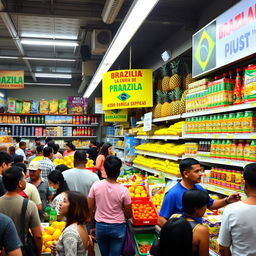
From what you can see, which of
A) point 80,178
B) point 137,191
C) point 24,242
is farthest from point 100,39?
point 24,242

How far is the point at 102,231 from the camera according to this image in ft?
12.8

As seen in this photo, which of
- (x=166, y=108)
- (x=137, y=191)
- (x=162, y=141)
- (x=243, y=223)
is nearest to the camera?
(x=243, y=223)

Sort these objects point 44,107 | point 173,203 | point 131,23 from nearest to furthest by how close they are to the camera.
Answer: point 173,203, point 131,23, point 44,107

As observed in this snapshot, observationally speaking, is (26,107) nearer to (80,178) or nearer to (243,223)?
(80,178)

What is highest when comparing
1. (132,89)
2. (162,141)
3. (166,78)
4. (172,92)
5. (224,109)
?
(166,78)

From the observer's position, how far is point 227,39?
4008mm

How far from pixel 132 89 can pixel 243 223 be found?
5182mm

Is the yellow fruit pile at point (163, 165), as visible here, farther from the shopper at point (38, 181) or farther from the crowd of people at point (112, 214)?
the shopper at point (38, 181)

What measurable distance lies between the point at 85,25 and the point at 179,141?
14.0 ft

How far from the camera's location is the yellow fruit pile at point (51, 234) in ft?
11.8

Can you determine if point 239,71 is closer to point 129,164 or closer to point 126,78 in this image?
point 126,78

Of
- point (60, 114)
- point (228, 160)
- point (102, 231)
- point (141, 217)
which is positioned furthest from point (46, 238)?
point (60, 114)

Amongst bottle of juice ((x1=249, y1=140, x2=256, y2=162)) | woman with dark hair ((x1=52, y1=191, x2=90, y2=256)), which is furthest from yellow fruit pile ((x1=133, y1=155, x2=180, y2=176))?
woman with dark hair ((x1=52, y1=191, x2=90, y2=256))

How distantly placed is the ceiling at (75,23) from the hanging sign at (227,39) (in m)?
1.65
